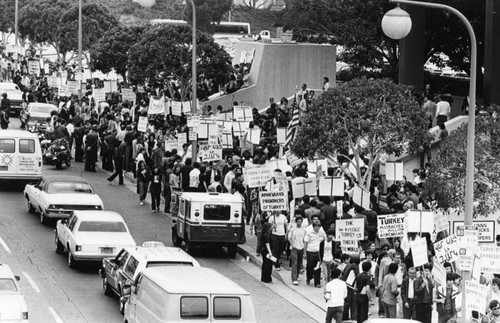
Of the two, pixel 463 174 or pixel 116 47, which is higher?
pixel 116 47

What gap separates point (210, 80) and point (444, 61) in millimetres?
11566

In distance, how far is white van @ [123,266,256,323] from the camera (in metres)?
20.9

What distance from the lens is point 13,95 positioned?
58.6 m

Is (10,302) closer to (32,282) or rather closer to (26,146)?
(32,282)

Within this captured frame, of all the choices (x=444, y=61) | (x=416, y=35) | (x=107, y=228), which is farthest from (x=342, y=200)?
(x=444, y=61)

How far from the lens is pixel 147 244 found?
26328 mm

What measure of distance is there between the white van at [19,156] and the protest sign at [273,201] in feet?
38.0

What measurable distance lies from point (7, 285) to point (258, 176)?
1000 cm

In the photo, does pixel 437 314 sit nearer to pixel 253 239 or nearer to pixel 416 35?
pixel 253 239

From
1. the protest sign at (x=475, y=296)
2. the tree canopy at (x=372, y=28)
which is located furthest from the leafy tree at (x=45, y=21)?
the protest sign at (x=475, y=296)

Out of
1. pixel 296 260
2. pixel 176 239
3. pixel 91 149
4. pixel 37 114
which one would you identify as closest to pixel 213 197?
pixel 176 239

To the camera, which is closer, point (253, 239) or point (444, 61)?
point (253, 239)

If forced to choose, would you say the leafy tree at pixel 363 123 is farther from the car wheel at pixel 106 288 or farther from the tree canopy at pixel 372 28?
the tree canopy at pixel 372 28

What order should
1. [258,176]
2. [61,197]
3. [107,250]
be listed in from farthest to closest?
1. [61,197]
2. [258,176]
3. [107,250]
